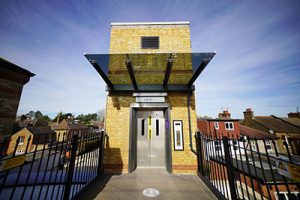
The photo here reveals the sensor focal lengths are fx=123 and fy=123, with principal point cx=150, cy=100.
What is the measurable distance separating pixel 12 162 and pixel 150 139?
4.32 m

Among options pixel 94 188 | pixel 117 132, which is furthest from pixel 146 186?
pixel 117 132

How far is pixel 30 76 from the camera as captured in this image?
7836mm

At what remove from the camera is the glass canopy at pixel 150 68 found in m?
3.81

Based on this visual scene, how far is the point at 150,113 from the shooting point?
575cm

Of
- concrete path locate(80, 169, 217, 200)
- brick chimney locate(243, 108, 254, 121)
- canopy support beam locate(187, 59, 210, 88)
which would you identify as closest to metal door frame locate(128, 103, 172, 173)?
concrete path locate(80, 169, 217, 200)

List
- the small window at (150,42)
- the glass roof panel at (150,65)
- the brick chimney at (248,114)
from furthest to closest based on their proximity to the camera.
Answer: the brick chimney at (248,114), the small window at (150,42), the glass roof panel at (150,65)

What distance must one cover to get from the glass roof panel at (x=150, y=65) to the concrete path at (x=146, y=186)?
3.74 metres

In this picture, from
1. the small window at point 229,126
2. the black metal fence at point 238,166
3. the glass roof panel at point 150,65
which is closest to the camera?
the black metal fence at point 238,166

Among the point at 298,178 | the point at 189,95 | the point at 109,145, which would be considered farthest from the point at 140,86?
the point at 298,178

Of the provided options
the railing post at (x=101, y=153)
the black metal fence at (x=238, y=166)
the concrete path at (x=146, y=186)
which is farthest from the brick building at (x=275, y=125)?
A: the railing post at (x=101, y=153)

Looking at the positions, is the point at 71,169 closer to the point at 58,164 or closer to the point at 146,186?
the point at 58,164

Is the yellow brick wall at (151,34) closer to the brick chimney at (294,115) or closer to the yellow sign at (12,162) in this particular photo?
the yellow sign at (12,162)

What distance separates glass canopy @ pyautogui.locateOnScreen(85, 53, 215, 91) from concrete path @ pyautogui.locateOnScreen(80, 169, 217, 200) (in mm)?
3460

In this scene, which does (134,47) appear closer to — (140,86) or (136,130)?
(140,86)
